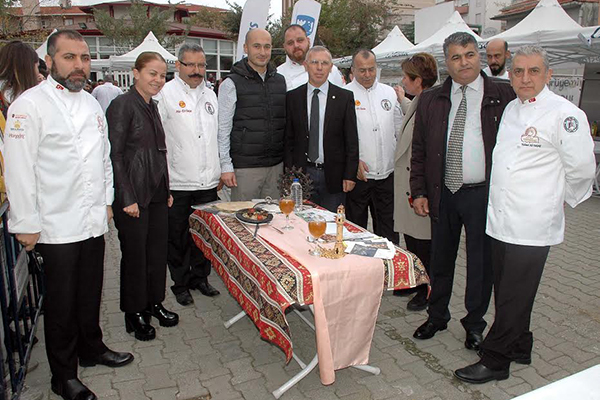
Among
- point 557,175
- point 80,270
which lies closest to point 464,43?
point 557,175

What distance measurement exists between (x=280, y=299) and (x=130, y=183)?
4.66 ft

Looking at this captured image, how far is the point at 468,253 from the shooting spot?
10.5 ft

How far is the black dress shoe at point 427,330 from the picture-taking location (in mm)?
3379

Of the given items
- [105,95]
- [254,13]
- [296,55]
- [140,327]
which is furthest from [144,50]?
[140,327]

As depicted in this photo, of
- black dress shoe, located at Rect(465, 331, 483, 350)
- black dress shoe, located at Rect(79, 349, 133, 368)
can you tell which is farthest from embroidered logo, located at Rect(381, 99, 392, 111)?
black dress shoe, located at Rect(79, 349, 133, 368)

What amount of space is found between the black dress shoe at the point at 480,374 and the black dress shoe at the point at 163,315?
2065mm

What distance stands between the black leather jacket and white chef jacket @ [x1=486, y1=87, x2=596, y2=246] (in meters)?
2.21

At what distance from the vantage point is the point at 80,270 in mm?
2736

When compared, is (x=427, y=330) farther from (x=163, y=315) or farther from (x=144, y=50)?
(x=144, y=50)

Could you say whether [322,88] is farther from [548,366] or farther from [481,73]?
[548,366]

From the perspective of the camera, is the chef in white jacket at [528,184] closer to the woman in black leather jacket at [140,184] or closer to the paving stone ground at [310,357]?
the paving stone ground at [310,357]

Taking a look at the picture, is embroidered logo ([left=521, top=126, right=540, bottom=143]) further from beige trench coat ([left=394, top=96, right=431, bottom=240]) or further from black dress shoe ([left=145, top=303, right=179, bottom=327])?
black dress shoe ([left=145, top=303, right=179, bottom=327])

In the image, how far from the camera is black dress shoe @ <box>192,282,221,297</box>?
13.6 feet

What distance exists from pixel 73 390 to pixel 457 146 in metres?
2.71
